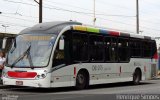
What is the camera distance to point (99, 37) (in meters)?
23.5

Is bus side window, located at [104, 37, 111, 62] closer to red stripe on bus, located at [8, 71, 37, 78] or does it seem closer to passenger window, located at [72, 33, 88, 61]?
passenger window, located at [72, 33, 88, 61]

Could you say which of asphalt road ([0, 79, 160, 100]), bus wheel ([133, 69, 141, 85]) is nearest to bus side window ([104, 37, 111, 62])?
asphalt road ([0, 79, 160, 100])

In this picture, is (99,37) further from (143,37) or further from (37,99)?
(37,99)

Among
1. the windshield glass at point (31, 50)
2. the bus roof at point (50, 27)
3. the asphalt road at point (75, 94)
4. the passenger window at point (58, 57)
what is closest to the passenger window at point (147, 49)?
the asphalt road at point (75, 94)

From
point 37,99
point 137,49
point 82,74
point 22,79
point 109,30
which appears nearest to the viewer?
point 37,99

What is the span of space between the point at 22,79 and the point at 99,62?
4861 millimetres

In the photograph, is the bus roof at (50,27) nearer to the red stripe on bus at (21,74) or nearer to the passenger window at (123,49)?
the red stripe on bus at (21,74)

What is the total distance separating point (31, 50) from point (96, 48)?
403 cm

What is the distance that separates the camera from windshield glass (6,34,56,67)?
19906mm

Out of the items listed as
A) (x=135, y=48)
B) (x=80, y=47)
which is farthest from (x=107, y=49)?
(x=135, y=48)

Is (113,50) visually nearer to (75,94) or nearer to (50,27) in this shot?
(50,27)

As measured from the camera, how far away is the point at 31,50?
2030 centimetres

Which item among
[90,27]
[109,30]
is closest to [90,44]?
[90,27]

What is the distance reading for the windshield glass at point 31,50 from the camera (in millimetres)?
19906
